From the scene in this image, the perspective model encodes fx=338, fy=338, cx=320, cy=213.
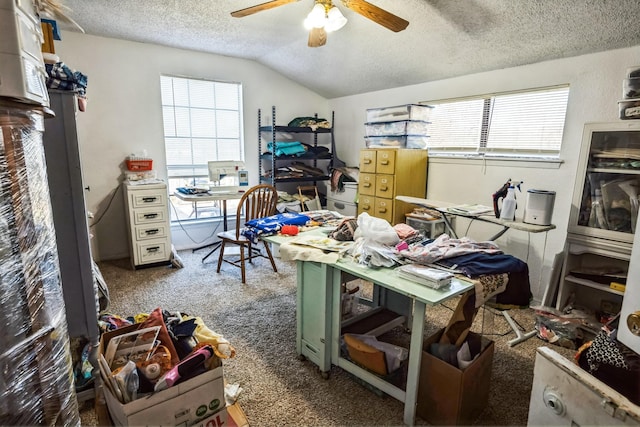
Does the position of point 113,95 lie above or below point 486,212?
above

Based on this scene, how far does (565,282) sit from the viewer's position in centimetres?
248

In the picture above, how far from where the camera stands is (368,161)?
3.68m

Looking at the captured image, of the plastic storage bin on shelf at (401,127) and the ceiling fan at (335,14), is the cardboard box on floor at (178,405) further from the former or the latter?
the plastic storage bin on shelf at (401,127)

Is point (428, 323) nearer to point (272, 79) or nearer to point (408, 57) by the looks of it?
point (408, 57)

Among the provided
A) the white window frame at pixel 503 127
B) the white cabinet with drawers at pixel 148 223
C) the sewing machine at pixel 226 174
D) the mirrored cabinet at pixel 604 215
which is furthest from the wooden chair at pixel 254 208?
the mirrored cabinet at pixel 604 215

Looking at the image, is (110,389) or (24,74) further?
(110,389)

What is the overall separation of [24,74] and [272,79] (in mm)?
3767

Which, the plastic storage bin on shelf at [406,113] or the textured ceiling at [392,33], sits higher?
the textured ceiling at [392,33]

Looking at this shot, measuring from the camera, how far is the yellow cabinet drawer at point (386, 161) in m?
3.38

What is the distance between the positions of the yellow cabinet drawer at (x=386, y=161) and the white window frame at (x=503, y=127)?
52 cm

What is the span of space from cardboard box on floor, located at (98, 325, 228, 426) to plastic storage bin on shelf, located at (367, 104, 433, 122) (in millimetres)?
2941

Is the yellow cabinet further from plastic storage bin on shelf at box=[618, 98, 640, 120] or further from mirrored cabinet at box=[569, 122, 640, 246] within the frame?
plastic storage bin on shelf at box=[618, 98, 640, 120]

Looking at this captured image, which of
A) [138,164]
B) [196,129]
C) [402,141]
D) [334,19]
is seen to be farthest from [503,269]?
[196,129]

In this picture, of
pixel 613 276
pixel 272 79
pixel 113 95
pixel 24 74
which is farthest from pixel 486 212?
pixel 113 95
